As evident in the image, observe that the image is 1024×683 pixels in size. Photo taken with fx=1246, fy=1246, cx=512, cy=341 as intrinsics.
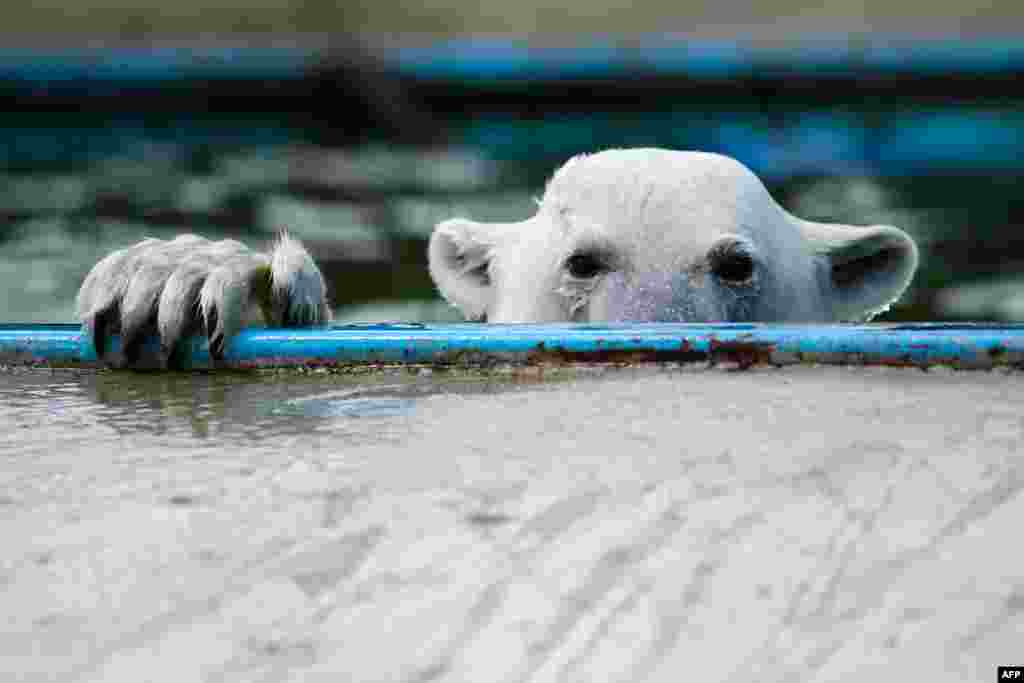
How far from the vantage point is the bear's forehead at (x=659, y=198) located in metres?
3.04

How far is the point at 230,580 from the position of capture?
0.84 meters

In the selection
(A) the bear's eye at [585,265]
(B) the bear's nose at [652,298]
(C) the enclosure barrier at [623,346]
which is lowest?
(C) the enclosure barrier at [623,346]

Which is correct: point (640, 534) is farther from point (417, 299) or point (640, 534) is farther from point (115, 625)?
point (417, 299)

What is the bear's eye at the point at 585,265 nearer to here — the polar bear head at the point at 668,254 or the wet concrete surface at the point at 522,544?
the polar bear head at the point at 668,254

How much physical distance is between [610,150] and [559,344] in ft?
5.65

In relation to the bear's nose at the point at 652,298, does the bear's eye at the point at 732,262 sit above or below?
above

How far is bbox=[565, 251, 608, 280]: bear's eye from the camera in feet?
9.97

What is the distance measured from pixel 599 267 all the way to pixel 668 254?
17cm

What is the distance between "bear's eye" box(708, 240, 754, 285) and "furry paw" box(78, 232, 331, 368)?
3.35 feet

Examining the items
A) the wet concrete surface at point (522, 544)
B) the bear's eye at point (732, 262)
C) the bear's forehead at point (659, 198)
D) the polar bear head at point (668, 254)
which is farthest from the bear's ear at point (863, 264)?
the wet concrete surface at point (522, 544)

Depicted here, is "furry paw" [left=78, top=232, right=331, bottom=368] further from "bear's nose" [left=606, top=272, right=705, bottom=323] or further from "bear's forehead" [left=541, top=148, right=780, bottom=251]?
"bear's forehead" [left=541, top=148, right=780, bottom=251]

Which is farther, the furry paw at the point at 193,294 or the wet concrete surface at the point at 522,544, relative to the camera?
the furry paw at the point at 193,294

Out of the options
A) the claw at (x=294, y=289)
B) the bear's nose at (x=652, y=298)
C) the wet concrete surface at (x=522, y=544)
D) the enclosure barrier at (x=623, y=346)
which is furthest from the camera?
the bear's nose at (x=652, y=298)

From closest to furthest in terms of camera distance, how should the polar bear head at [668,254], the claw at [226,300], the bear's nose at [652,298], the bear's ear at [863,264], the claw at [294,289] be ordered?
the claw at [226,300], the claw at [294,289], the bear's nose at [652,298], the polar bear head at [668,254], the bear's ear at [863,264]
